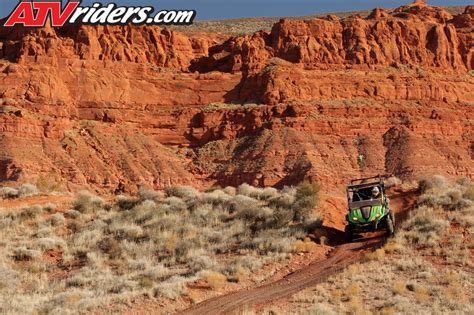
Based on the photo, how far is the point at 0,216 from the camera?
24.2 meters

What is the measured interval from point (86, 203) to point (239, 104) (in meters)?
43.9

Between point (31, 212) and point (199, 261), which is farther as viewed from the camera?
point (31, 212)

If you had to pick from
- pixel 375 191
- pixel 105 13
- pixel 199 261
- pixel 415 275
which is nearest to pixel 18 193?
pixel 199 261

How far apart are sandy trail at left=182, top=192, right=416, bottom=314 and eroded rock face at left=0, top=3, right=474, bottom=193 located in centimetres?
3156

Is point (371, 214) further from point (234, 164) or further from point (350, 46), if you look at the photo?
point (350, 46)

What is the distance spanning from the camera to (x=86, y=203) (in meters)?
25.6

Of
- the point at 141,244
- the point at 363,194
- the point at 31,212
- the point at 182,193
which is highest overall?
the point at 182,193

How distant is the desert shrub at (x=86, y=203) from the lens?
25.4 m

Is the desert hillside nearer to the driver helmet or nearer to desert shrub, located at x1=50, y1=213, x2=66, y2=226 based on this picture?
desert shrub, located at x1=50, y1=213, x2=66, y2=226

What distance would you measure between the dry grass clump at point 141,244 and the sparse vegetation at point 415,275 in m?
2.61

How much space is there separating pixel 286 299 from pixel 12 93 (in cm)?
5376

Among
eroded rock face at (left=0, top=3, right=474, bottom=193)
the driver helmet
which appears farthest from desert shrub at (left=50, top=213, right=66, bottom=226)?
eroded rock face at (left=0, top=3, right=474, bottom=193)

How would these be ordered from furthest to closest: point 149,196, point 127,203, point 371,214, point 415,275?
point 149,196
point 127,203
point 371,214
point 415,275

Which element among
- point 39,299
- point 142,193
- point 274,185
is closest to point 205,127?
point 274,185
